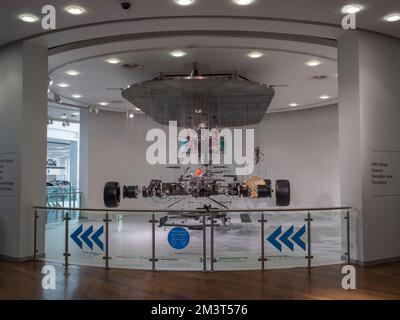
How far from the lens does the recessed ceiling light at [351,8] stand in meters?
4.81

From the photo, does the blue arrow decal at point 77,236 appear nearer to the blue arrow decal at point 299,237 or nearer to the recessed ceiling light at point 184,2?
the blue arrow decal at point 299,237

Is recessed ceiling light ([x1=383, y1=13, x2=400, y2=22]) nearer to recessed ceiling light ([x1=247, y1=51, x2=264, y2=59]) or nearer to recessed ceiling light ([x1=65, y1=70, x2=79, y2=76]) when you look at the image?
recessed ceiling light ([x1=247, y1=51, x2=264, y2=59])

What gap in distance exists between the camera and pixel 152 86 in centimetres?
768

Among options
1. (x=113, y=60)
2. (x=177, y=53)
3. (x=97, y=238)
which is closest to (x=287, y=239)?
(x=97, y=238)

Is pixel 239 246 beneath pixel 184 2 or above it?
beneath

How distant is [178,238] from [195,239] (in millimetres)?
227

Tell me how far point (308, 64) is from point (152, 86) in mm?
3042

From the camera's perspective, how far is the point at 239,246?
6406 millimetres

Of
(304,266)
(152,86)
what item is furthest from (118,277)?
(152,86)

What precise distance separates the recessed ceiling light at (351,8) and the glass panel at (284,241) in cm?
269

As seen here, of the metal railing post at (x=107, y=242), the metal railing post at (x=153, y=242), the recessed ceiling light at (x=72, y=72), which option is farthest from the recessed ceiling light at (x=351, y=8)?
the recessed ceiling light at (x=72, y=72)

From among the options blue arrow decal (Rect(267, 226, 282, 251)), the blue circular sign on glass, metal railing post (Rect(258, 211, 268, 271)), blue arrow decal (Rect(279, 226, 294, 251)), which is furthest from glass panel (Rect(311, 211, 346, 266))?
the blue circular sign on glass

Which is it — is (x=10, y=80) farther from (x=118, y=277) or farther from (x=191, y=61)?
(x=118, y=277)

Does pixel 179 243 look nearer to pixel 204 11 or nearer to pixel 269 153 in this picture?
pixel 204 11
